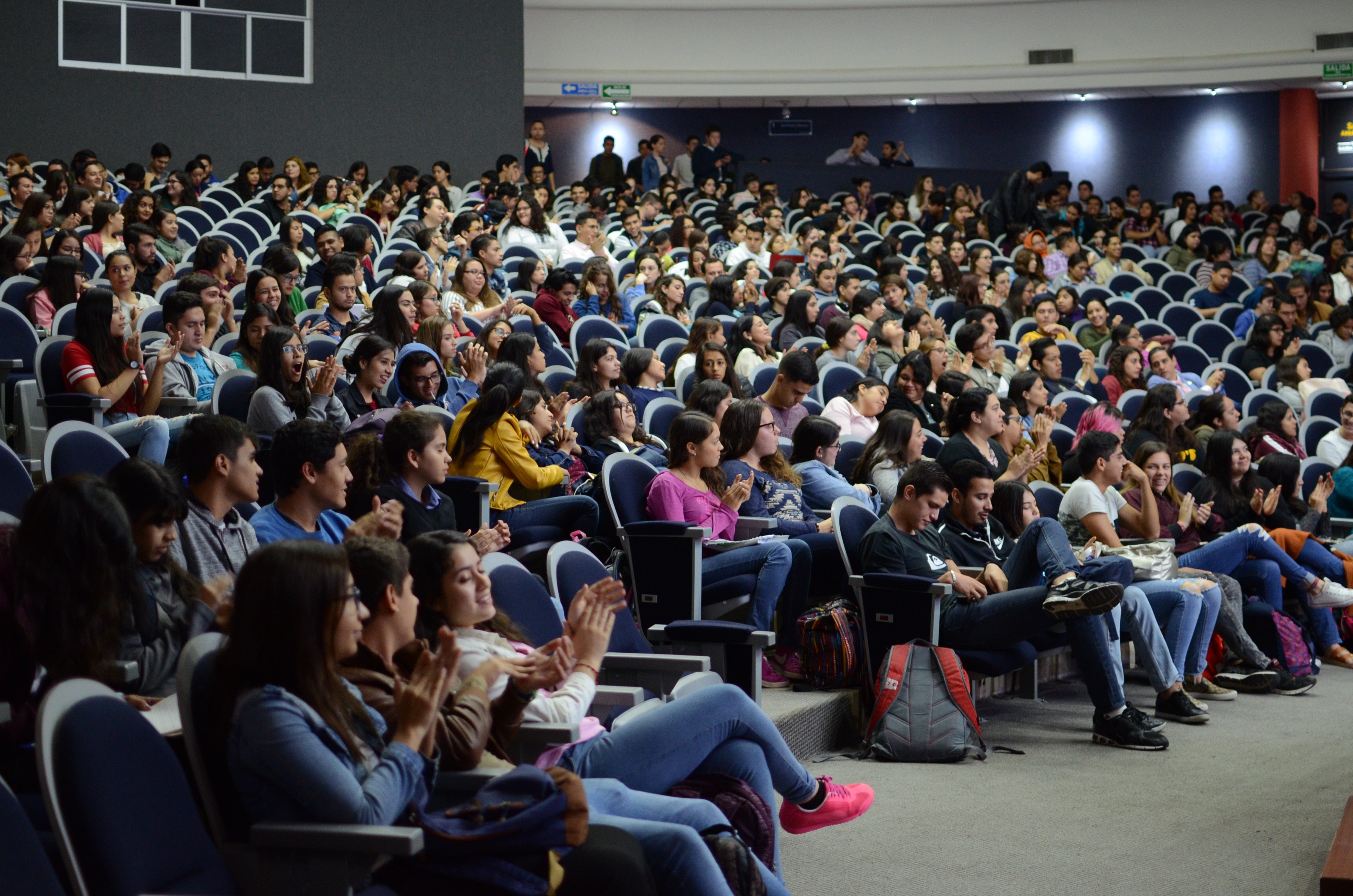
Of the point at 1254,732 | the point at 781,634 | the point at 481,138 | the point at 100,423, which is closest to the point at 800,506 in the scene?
the point at 781,634

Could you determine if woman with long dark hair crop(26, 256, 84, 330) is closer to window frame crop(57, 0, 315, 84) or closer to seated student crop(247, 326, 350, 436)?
seated student crop(247, 326, 350, 436)

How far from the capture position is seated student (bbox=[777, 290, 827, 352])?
24.8ft

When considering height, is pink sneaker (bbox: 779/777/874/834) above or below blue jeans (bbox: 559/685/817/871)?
below

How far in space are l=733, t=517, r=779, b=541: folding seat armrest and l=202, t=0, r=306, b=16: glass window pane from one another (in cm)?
940

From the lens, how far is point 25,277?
5715 millimetres

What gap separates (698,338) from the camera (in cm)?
660

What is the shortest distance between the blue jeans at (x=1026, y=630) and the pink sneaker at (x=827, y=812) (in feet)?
4.77

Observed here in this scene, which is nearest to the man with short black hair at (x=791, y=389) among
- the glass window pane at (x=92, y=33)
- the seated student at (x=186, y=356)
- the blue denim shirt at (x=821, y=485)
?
the blue denim shirt at (x=821, y=485)

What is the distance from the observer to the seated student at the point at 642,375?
581cm

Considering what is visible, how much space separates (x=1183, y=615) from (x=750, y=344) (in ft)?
9.60

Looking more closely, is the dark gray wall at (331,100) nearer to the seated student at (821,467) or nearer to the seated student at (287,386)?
the seated student at (287,386)

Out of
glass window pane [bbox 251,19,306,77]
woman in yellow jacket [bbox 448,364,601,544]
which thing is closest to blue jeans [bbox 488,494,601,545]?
woman in yellow jacket [bbox 448,364,601,544]

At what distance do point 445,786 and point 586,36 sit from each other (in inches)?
Answer: 598

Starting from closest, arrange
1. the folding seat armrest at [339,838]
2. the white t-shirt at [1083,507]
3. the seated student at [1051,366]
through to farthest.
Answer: the folding seat armrest at [339,838], the white t-shirt at [1083,507], the seated student at [1051,366]
